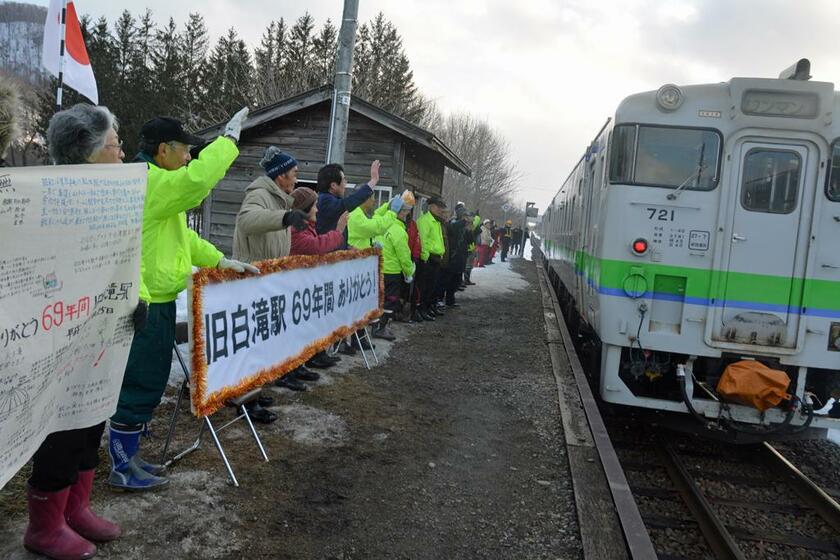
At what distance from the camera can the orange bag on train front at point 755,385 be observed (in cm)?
534

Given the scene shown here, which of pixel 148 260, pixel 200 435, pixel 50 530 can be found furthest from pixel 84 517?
pixel 148 260

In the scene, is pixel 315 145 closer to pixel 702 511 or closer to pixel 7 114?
pixel 702 511

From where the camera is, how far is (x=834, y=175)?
18.6 ft

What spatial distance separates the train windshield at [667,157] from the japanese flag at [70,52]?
4758mm

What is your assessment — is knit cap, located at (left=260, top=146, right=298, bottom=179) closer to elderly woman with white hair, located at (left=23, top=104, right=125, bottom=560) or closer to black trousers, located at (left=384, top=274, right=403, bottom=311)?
elderly woman with white hair, located at (left=23, top=104, right=125, bottom=560)

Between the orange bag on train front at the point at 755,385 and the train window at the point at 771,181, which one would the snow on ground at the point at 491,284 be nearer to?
the train window at the point at 771,181

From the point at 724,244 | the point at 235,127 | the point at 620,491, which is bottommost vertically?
the point at 620,491

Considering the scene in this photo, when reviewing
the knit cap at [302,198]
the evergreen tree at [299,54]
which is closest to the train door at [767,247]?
the knit cap at [302,198]

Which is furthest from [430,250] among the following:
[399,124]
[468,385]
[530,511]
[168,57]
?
[168,57]

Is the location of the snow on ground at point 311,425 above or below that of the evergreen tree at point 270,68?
below

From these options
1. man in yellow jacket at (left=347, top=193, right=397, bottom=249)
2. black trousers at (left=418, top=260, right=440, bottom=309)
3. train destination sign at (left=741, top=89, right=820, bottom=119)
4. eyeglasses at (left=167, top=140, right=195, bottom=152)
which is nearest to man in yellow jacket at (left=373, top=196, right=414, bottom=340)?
man in yellow jacket at (left=347, top=193, right=397, bottom=249)

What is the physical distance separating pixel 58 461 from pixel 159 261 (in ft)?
3.83

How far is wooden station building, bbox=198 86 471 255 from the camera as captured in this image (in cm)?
1264

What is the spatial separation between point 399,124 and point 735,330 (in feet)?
26.7
